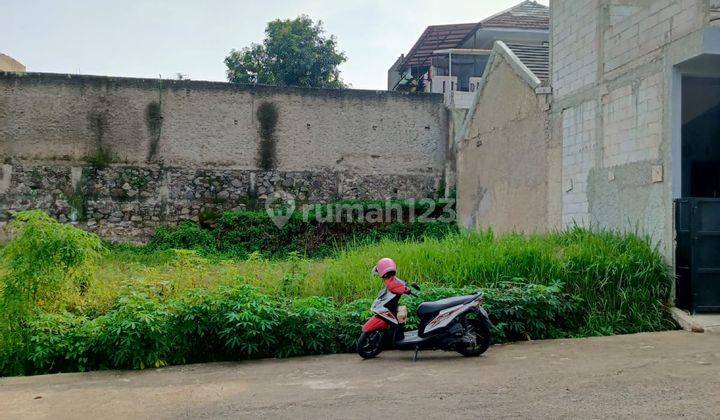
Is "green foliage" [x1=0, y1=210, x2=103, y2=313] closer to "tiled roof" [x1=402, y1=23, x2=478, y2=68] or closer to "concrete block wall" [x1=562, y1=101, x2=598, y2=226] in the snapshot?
"concrete block wall" [x1=562, y1=101, x2=598, y2=226]

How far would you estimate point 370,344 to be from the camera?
19.1 ft

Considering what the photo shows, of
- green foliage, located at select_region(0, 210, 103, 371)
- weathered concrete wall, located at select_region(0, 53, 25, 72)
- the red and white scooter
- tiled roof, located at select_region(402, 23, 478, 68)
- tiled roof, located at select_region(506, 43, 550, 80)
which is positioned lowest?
the red and white scooter

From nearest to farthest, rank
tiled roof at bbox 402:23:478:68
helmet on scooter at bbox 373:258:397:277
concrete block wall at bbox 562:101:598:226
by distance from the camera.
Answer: helmet on scooter at bbox 373:258:397:277 → concrete block wall at bbox 562:101:598:226 → tiled roof at bbox 402:23:478:68

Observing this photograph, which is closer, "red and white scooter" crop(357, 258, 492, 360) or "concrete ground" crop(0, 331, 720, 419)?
"concrete ground" crop(0, 331, 720, 419)

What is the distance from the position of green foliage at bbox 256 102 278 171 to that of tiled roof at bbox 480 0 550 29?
352 inches

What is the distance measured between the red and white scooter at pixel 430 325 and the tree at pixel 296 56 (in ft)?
66.1

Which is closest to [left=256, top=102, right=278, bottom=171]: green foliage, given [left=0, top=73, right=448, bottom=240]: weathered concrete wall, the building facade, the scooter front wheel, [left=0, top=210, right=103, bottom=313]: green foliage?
[left=0, top=73, right=448, bottom=240]: weathered concrete wall

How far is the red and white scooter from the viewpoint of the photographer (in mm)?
5703

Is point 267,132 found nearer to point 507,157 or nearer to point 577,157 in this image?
point 507,157

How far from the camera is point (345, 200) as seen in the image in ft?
52.7

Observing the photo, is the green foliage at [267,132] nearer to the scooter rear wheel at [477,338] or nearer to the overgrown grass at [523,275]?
the overgrown grass at [523,275]

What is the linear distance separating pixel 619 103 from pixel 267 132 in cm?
962

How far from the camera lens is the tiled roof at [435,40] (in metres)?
21.5

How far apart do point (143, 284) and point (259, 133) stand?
9488mm
